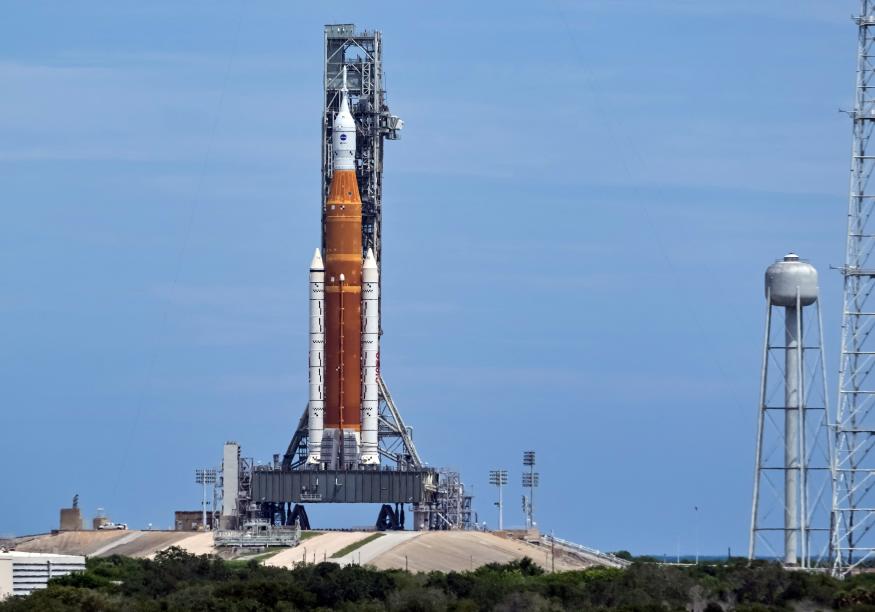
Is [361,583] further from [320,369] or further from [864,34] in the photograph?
[864,34]

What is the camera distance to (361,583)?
102438 mm

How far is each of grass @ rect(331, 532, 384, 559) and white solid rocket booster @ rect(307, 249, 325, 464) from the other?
14.9 feet

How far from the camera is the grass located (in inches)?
4673

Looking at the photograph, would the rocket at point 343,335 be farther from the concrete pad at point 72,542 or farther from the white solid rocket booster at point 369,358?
the concrete pad at point 72,542

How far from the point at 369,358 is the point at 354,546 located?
31.1ft

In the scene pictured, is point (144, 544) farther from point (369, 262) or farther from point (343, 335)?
point (369, 262)

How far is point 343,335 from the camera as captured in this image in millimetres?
123562

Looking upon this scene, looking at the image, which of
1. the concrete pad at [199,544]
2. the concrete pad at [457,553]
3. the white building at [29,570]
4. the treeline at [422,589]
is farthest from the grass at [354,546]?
the white building at [29,570]

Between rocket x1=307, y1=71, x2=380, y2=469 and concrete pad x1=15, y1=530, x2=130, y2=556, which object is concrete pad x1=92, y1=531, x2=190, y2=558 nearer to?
concrete pad x1=15, y1=530, x2=130, y2=556

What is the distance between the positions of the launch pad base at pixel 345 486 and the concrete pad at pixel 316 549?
6.38 feet

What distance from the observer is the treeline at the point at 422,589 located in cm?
9438

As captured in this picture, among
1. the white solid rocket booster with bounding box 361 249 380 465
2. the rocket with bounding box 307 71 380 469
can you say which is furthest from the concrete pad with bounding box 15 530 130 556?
the white solid rocket booster with bounding box 361 249 380 465

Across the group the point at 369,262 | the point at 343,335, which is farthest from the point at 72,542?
the point at 369,262

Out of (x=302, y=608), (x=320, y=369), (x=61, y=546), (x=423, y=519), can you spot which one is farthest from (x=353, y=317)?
(x=302, y=608)
